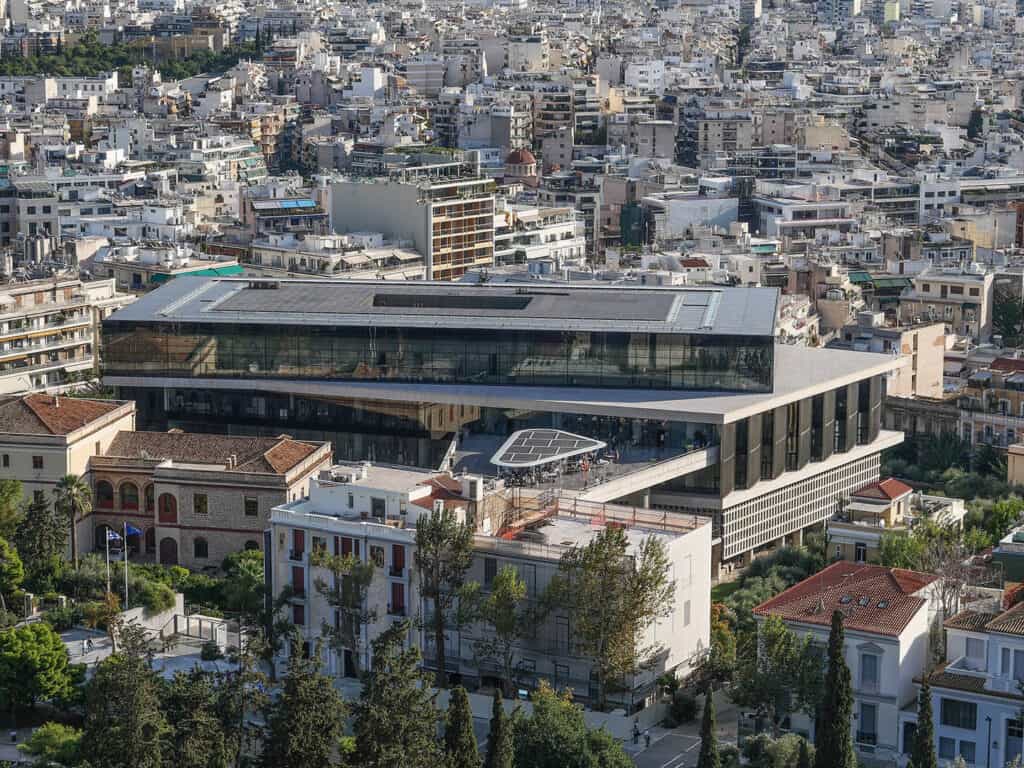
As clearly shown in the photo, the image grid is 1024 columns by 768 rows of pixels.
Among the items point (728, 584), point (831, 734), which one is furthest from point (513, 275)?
point (831, 734)

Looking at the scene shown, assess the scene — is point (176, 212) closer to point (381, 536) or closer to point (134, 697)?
point (381, 536)

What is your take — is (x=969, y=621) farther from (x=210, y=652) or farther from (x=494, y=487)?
(x=210, y=652)

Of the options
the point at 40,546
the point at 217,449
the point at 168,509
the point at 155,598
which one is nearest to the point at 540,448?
the point at 217,449

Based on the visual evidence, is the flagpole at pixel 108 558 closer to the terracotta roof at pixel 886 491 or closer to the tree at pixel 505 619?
the tree at pixel 505 619

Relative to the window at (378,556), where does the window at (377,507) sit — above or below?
above

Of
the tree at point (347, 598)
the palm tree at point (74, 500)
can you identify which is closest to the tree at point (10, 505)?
the palm tree at point (74, 500)

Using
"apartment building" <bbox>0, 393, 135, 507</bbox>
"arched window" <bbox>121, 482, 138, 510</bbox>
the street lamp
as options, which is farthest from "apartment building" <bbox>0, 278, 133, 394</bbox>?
the street lamp
